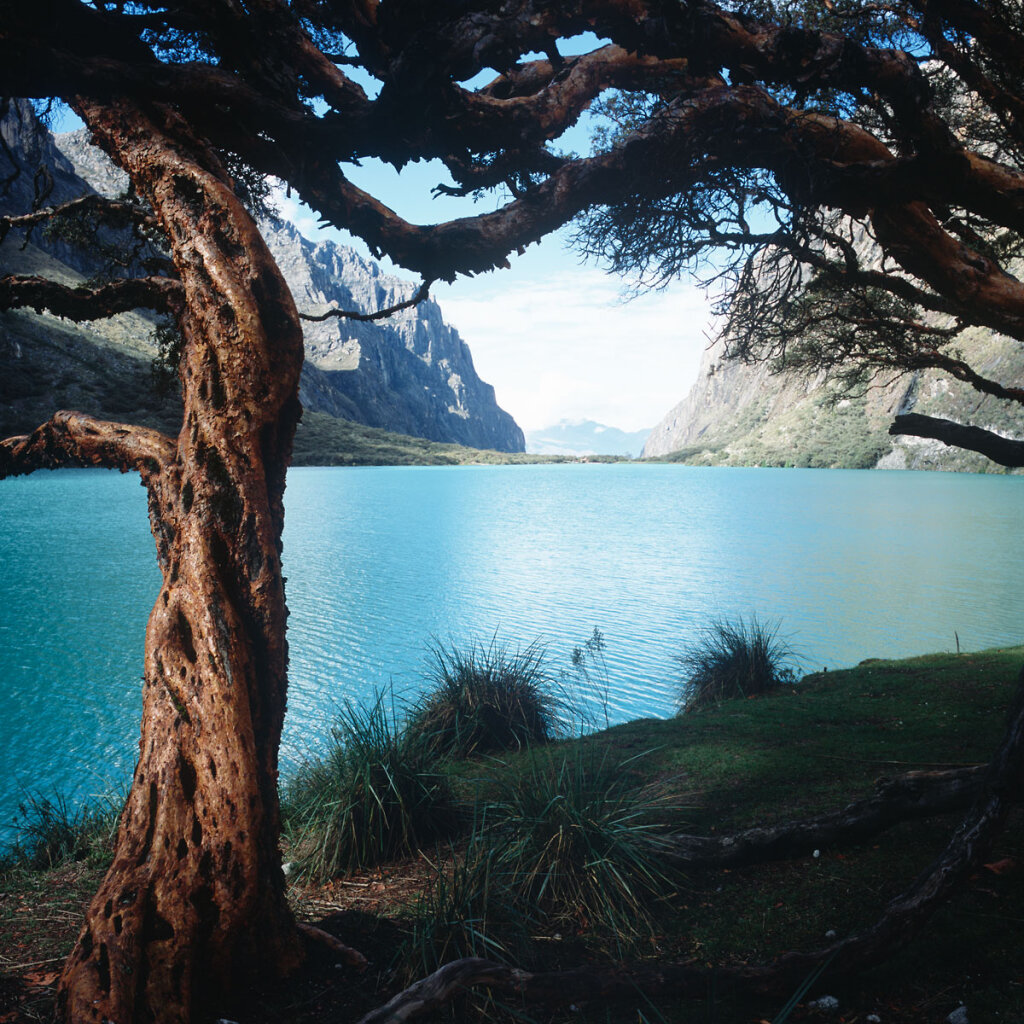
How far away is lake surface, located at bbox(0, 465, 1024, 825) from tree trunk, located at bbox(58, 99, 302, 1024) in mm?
4591

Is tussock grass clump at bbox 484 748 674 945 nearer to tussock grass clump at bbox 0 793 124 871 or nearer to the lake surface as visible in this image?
tussock grass clump at bbox 0 793 124 871

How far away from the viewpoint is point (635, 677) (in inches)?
458

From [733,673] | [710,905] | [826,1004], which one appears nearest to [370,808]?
[710,905]

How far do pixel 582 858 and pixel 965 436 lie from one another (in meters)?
3.20

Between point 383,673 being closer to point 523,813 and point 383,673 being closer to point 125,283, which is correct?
point 523,813

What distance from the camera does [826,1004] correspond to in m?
2.36

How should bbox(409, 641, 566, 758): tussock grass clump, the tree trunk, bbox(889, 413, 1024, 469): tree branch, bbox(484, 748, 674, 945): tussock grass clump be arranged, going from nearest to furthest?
the tree trunk → bbox(484, 748, 674, 945): tussock grass clump → bbox(889, 413, 1024, 469): tree branch → bbox(409, 641, 566, 758): tussock grass clump

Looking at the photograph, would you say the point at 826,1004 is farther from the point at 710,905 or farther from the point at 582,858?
the point at 582,858

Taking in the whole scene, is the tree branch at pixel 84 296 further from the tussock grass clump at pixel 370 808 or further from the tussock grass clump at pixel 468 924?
the tussock grass clump at pixel 370 808

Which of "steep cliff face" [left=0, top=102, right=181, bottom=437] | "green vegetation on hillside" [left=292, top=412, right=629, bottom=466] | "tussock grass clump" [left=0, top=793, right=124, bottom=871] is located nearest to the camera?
"tussock grass clump" [left=0, top=793, right=124, bottom=871]

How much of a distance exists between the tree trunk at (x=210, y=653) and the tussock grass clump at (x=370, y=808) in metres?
1.51

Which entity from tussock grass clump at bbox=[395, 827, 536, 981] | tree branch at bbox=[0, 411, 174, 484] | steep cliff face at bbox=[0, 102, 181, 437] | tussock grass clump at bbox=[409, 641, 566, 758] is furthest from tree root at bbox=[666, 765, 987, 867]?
steep cliff face at bbox=[0, 102, 181, 437]

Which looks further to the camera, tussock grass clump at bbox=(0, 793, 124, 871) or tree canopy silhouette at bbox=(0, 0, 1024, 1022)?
tussock grass clump at bbox=(0, 793, 124, 871)

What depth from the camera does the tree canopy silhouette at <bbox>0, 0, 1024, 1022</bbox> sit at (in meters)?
2.61
